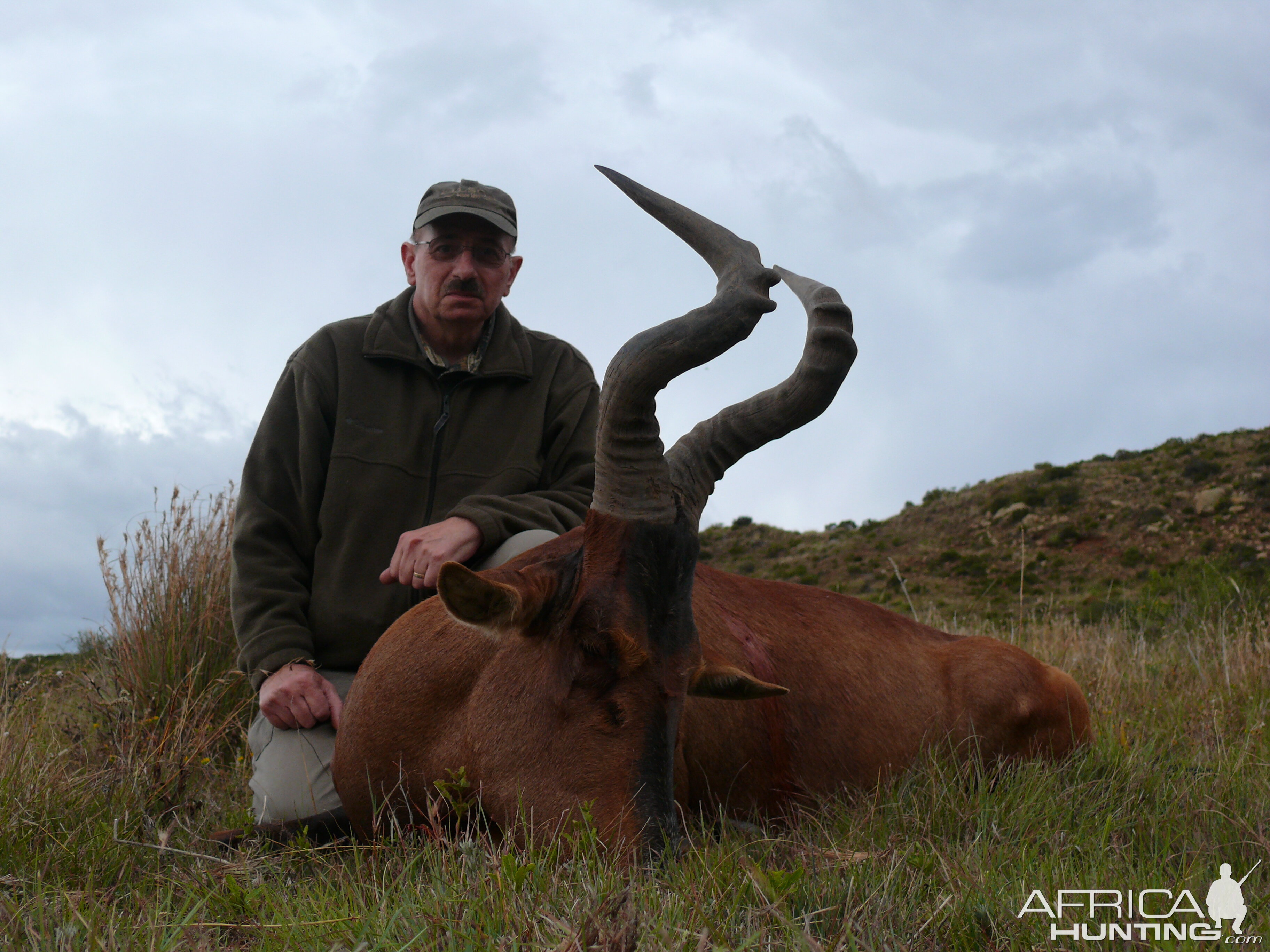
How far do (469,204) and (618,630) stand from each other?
3247mm

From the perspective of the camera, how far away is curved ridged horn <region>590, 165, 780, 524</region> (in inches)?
142

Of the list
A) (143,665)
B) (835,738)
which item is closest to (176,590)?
(143,665)

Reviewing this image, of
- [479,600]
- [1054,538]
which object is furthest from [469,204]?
[1054,538]

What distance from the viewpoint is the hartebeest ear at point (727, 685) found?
3.76 meters

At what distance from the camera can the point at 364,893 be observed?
10.1 ft

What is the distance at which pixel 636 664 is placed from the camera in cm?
341

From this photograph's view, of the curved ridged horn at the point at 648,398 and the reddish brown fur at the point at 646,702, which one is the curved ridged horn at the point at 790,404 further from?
the reddish brown fur at the point at 646,702

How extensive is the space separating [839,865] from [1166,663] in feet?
23.4

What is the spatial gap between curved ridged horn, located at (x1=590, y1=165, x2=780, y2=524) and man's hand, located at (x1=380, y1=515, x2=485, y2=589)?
4.36 feet

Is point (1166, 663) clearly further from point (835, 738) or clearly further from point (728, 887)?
point (728, 887)

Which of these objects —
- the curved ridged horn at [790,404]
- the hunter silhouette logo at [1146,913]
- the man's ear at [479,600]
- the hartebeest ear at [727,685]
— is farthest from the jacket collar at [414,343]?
the hunter silhouette logo at [1146,913]

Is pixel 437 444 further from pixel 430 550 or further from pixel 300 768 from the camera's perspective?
pixel 300 768

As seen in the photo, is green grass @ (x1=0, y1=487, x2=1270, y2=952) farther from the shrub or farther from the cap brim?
the shrub

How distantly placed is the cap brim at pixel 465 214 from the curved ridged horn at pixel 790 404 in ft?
7.15
